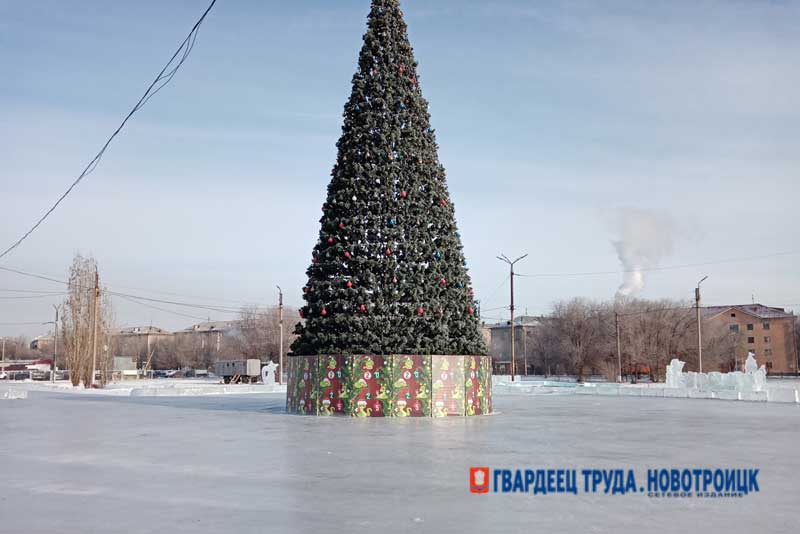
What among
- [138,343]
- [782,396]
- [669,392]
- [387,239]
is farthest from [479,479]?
[138,343]

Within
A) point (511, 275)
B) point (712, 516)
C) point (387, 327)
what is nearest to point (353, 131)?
point (387, 327)

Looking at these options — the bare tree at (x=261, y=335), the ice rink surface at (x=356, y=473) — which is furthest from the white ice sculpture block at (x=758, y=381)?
the bare tree at (x=261, y=335)

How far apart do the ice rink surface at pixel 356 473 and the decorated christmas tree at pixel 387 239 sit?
3.04 meters

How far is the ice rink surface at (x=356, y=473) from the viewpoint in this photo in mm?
6898

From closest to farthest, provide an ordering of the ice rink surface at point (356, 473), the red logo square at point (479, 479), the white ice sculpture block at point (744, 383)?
the ice rink surface at point (356, 473) < the red logo square at point (479, 479) < the white ice sculpture block at point (744, 383)

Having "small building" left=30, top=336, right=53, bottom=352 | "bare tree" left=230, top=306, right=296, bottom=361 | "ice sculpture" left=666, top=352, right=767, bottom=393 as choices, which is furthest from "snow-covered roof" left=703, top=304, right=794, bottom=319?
"small building" left=30, top=336, right=53, bottom=352

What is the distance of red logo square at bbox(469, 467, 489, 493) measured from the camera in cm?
855

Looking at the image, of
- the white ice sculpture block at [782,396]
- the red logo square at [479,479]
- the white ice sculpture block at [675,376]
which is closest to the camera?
the red logo square at [479,479]

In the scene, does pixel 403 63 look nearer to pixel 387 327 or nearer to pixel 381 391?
pixel 387 327

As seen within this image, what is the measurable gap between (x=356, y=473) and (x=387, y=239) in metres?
11.9

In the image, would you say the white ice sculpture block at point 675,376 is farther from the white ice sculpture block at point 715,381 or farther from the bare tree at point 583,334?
the bare tree at point 583,334

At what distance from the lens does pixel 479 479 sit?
30.1 feet

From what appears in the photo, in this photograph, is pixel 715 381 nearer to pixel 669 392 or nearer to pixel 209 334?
pixel 669 392

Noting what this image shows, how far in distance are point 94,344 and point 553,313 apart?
6278cm
